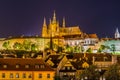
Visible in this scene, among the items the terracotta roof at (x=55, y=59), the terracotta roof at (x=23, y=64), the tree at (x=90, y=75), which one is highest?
the terracotta roof at (x=55, y=59)

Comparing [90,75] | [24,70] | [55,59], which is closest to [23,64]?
[24,70]

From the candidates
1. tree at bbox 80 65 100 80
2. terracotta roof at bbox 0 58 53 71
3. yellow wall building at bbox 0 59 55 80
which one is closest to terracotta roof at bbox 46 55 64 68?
tree at bbox 80 65 100 80

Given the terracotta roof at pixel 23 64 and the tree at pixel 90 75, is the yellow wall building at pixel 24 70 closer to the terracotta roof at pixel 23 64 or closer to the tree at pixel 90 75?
the terracotta roof at pixel 23 64

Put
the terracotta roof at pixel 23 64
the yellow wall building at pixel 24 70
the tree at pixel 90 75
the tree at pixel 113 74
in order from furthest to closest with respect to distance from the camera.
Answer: the tree at pixel 90 75 → the tree at pixel 113 74 → the terracotta roof at pixel 23 64 → the yellow wall building at pixel 24 70

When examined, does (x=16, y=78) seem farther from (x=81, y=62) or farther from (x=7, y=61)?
(x=81, y=62)

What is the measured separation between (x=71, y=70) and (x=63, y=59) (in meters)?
3.60

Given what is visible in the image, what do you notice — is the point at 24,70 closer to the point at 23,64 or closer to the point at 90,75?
the point at 23,64

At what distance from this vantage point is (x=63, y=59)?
287 ft

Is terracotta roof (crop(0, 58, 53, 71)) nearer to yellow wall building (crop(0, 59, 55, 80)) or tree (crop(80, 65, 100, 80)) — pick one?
yellow wall building (crop(0, 59, 55, 80))

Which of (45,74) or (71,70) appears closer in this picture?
(45,74)

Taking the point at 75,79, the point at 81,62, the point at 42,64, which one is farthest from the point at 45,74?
the point at 81,62

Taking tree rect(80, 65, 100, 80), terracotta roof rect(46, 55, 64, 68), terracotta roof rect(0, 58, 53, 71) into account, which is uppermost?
terracotta roof rect(46, 55, 64, 68)

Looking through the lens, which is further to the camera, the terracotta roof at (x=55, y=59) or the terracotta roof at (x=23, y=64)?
the terracotta roof at (x=55, y=59)

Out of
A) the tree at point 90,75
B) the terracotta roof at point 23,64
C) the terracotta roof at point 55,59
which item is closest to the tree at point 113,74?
the tree at point 90,75
